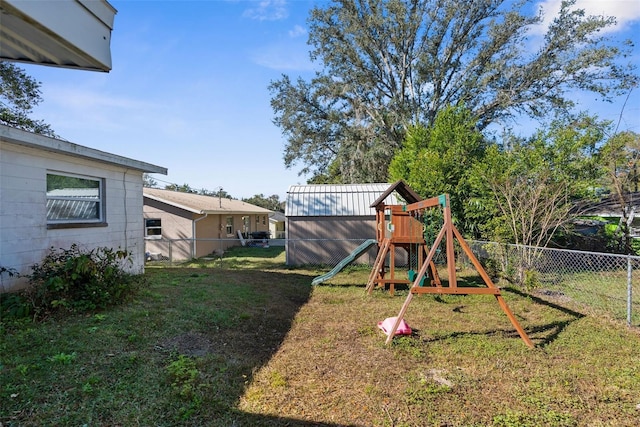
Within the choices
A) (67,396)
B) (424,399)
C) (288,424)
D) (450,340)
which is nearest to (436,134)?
(450,340)

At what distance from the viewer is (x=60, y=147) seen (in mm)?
5684

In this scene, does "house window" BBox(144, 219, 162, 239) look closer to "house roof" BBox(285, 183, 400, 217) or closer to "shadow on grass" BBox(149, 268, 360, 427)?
"house roof" BBox(285, 183, 400, 217)

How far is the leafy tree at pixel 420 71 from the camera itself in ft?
53.3

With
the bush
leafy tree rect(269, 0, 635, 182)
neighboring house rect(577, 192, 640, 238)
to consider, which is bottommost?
the bush

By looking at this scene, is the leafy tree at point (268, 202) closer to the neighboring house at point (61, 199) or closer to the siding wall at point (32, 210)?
the neighboring house at point (61, 199)

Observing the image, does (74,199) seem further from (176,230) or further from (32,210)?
(176,230)

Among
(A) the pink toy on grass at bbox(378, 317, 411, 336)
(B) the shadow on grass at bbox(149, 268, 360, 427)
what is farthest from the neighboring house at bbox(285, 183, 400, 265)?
(A) the pink toy on grass at bbox(378, 317, 411, 336)

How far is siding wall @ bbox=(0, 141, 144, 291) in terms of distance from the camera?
5.01m

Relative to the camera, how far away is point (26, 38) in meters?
1.27

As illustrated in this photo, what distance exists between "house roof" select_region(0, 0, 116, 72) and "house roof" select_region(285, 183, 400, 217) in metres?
11.1

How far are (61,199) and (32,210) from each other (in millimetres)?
758

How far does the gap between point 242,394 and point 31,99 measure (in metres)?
15.9

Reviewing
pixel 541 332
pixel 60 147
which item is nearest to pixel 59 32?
pixel 60 147

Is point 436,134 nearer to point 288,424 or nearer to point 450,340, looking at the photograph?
point 450,340
